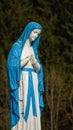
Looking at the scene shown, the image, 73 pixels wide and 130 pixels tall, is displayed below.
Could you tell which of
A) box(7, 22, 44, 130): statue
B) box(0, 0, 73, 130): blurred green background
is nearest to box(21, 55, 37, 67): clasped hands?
box(7, 22, 44, 130): statue

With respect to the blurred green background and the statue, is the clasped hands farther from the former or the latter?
the blurred green background

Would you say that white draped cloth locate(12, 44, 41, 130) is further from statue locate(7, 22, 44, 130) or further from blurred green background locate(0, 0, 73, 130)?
blurred green background locate(0, 0, 73, 130)

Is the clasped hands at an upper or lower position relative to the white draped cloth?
upper

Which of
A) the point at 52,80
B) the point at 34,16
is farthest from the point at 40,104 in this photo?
the point at 34,16

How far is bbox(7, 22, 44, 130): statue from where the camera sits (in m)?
6.56

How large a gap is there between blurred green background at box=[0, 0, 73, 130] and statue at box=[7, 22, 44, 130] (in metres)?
4.03

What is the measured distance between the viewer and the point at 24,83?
6625 mm

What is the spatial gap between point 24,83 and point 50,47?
5.70 meters

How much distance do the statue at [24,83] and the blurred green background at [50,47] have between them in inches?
159

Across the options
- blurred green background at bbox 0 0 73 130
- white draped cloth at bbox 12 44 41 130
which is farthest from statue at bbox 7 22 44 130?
blurred green background at bbox 0 0 73 130

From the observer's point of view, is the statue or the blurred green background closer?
the statue

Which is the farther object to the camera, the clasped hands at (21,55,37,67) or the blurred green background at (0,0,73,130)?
the blurred green background at (0,0,73,130)

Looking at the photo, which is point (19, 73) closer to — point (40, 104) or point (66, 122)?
point (40, 104)

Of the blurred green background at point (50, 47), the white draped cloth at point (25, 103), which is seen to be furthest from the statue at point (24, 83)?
the blurred green background at point (50, 47)
